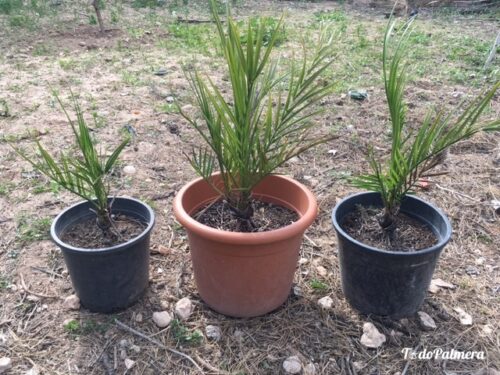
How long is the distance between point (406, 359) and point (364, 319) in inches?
8.3

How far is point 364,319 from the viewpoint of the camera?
72.6 inches

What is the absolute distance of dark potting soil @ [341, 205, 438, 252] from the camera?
1806 millimetres

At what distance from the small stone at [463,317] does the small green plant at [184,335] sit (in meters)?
0.99

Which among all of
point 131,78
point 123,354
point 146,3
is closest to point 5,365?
point 123,354

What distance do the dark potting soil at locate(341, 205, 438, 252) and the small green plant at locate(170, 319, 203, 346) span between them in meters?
0.69

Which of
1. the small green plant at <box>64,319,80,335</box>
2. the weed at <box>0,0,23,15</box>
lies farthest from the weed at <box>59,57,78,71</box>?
the small green plant at <box>64,319,80,335</box>

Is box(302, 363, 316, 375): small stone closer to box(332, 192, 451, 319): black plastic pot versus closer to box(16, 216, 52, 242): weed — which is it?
box(332, 192, 451, 319): black plastic pot

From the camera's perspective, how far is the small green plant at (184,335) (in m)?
1.73

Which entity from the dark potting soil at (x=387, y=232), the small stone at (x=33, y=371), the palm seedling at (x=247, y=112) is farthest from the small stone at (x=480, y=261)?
the small stone at (x=33, y=371)

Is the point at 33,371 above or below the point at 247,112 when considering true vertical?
below

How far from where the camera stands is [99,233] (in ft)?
6.06

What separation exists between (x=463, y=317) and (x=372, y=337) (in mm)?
398

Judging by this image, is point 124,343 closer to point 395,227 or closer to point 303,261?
point 303,261

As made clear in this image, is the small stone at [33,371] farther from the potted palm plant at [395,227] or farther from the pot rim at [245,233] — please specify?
the potted palm plant at [395,227]
